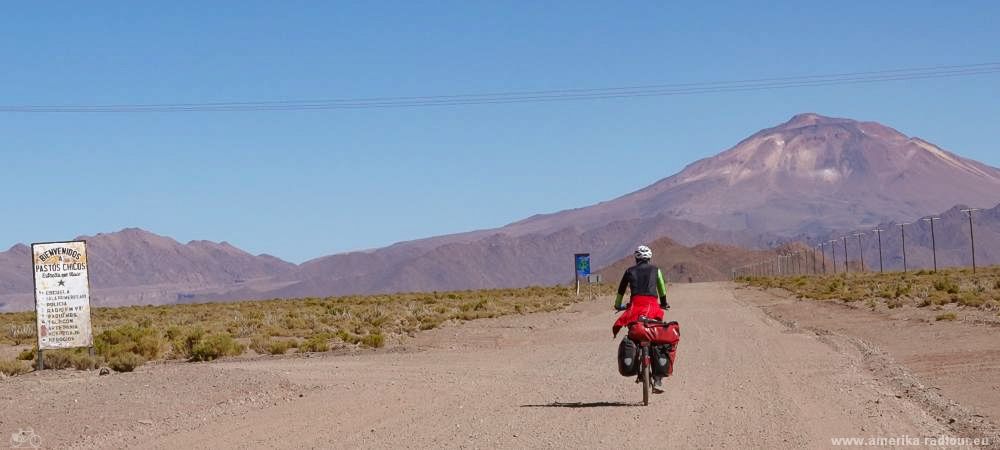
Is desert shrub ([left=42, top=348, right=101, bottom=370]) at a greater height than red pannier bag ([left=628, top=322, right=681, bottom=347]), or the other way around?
red pannier bag ([left=628, top=322, right=681, bottom=347])

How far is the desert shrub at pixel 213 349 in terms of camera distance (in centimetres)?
2692

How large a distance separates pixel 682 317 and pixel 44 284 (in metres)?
22.1

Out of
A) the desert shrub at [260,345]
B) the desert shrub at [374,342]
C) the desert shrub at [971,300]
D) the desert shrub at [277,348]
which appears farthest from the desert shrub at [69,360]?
the desert shrub at [971,300]

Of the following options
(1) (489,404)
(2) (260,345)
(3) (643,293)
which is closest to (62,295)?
(2) (260,345)

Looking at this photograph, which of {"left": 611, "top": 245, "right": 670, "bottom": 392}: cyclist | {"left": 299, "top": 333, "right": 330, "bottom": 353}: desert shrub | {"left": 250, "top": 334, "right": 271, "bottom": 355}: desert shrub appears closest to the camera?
{"left": 611, "top": 245, "right": 670, "bottom": 392}: cyclist

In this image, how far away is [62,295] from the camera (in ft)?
76.8

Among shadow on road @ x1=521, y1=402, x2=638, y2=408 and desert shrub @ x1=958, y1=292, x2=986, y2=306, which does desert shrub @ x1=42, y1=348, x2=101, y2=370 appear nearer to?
shadow on road @ x1=521, y1=402, x2=638, y2=408

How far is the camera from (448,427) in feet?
42.7

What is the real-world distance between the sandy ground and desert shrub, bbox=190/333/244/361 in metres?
4.24

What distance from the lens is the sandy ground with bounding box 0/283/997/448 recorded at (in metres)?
12.2

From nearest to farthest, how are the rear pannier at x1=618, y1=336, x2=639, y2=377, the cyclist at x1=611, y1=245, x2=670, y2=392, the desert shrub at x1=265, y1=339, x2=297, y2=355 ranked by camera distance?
1. the rear pannier at x1=618, y1=336, x2=639, y2=377
2. the cyclist at x1=611, y1=245, x2=670, y2=392
3. the desert shrub at x1=265, y1=339, x2=297, y2=355

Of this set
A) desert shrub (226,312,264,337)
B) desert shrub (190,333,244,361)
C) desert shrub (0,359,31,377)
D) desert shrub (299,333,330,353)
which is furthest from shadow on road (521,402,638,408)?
desert shrub (226,312,264,337)

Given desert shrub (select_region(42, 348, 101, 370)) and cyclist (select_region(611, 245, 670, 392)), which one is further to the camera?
desert shrub (select_region(42, 348, 101, 370))

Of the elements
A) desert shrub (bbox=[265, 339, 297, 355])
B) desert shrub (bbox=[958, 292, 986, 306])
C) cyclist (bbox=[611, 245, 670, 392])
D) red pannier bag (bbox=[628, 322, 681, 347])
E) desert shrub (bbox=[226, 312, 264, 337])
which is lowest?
desert shrub (bbox=[958, 292, 986, 306])
